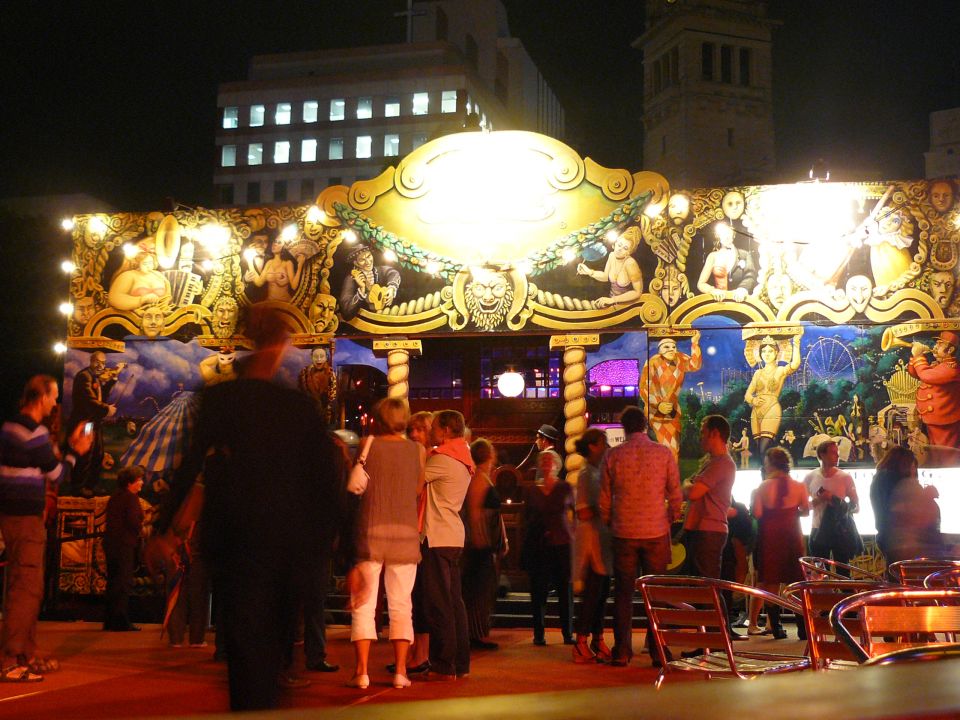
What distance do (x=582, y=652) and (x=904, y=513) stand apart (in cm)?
278

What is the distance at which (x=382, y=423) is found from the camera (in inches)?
265

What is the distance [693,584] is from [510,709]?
417 cm

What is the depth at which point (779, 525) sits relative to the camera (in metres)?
9.23

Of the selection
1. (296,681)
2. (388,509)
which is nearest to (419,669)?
(296,681)

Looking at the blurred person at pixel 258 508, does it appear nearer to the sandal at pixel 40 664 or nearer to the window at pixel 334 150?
the sandal at pixel 40 664

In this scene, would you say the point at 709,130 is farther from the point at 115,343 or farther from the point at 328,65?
the point at 115,343

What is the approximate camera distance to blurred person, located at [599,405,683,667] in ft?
25.3

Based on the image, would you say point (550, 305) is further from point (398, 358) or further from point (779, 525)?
point (779, 525)

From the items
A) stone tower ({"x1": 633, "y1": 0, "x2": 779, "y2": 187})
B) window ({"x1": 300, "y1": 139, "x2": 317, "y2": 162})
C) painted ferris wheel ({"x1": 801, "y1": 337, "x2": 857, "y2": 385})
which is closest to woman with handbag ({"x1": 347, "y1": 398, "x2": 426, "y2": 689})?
painted ferris wheel ({"x1": 801, "y1": 337, "x2": 857, "y2": 385})

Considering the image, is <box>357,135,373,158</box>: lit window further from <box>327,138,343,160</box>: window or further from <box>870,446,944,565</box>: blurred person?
<box>870,446,944,565</box>: blurred person

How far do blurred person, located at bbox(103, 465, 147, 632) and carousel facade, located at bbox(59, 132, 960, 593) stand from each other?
1919 mm

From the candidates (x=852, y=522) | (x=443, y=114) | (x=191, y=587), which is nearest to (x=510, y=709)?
(x=191, y=587)

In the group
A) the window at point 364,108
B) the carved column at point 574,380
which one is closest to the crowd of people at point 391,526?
the carved column at point 574,380

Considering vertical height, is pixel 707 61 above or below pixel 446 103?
below
